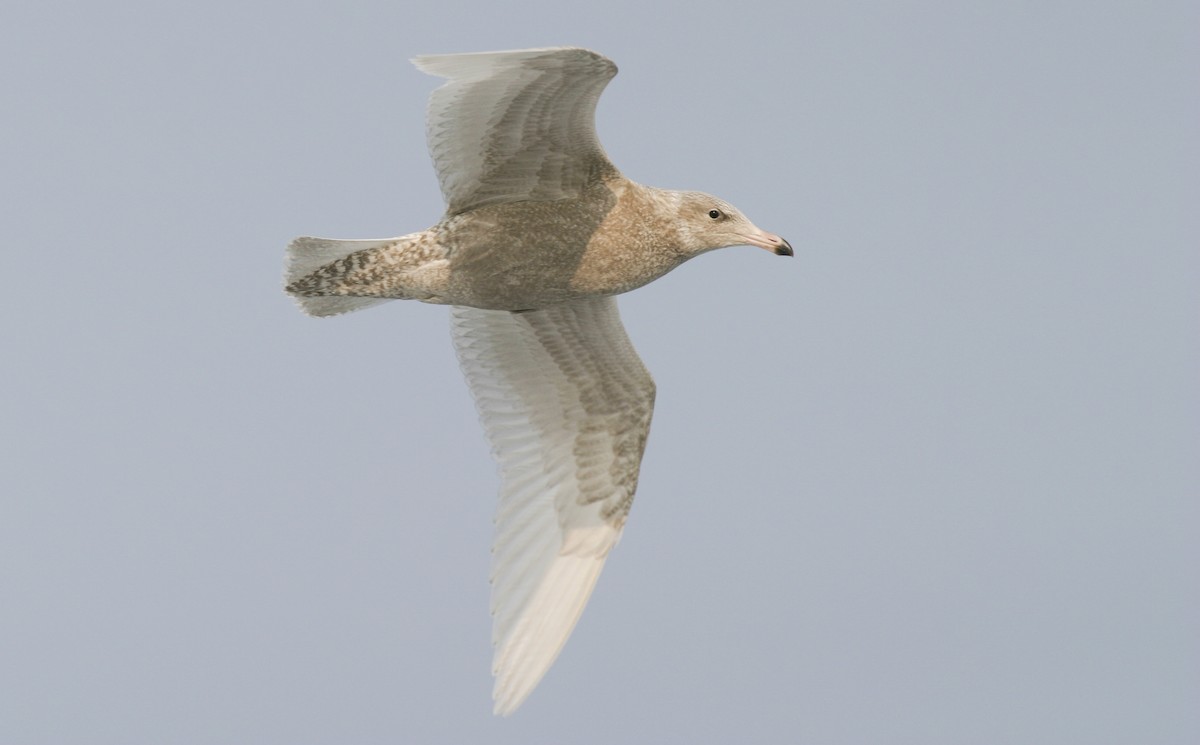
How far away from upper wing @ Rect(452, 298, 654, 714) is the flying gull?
0.01 meters

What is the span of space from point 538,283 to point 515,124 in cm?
140

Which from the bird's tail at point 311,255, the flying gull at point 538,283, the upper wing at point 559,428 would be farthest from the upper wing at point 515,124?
the upper wing at point 559,428

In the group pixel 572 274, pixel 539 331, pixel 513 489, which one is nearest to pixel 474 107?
pixel 572 274

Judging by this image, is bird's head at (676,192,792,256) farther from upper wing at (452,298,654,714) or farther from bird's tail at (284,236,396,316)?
bird's tail at (284,236,396,316)

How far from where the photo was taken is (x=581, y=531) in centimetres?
1524

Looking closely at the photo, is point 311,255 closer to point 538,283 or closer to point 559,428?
point 538,283

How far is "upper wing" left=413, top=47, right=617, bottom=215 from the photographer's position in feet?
40.6

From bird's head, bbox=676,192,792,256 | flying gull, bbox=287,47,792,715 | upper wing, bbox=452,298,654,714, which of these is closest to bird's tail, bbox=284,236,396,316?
flying gull, bbox=287,47,792,715

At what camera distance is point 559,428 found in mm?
15523

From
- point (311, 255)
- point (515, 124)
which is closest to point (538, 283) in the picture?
point (515, 124)

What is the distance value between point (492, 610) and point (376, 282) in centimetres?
301

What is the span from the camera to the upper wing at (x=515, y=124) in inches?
487

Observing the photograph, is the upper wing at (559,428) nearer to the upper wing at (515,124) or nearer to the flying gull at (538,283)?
the flying gull at (538,283)

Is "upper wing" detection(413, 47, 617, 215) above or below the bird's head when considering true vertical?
above
